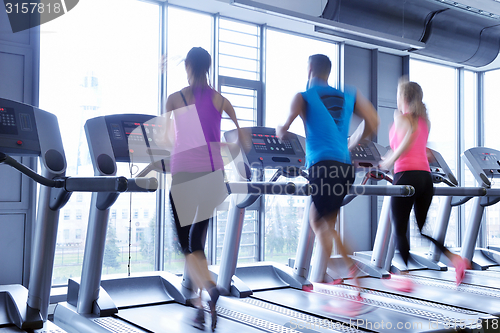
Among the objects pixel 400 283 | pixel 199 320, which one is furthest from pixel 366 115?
pixel 400 283

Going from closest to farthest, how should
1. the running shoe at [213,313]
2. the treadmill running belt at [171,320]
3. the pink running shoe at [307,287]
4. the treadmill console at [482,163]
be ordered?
1. the running shoe at [213,313]
2. the treadmill running belt at [171,320]
3. the pink running shoe at [307,287]
4. the treadmill console at [482,163]

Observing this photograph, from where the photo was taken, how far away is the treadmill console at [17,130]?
2.30 meters

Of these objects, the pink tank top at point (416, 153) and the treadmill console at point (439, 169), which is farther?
the treadmill console at point (439, 169)

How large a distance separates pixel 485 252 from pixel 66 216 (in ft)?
15.0

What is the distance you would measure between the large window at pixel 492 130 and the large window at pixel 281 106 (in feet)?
10.4

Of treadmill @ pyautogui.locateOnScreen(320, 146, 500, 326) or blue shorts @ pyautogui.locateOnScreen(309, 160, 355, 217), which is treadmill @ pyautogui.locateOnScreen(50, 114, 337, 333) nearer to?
blue shorts @ pyautogui.locateOnScreen(309, 160, 355, 217)

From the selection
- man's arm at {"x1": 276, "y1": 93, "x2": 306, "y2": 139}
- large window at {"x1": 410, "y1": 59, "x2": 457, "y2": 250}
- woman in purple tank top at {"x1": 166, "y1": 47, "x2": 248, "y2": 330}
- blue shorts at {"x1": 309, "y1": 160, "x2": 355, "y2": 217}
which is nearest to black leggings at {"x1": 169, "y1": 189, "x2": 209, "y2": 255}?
woman in purple tank top at {"x1": 166, "y1": 47, "x2": 248, "y2": 330}

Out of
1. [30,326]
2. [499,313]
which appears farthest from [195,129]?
[499,313]

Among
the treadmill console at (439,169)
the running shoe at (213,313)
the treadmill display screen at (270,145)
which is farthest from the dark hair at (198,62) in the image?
the treadmill console at (439,169)

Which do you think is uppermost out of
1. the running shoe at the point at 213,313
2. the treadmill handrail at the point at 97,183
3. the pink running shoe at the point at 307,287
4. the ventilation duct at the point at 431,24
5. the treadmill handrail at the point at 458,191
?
the ventilation duct at the point at 431,24

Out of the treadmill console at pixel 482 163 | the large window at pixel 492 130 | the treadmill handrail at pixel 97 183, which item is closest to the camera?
the treadmill handrail at pixel 97 183

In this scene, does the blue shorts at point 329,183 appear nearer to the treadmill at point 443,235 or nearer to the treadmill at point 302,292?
the treadmill at point 302,292

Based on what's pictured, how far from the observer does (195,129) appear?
230cm

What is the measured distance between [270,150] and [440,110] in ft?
13.1
